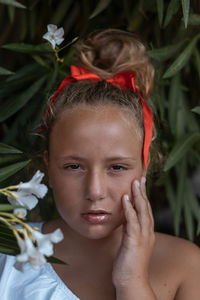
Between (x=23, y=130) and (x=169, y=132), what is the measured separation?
1.82ft

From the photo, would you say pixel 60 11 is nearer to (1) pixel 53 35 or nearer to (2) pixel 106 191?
(1) pixel 53 35

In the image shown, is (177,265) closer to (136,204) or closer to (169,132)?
(136,204)

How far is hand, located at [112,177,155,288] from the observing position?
3.66ft

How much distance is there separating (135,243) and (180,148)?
54 cm

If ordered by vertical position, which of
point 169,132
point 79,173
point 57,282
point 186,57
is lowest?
point 57,282

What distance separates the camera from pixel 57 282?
48.3 inches

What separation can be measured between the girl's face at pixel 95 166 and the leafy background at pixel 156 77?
274 mm

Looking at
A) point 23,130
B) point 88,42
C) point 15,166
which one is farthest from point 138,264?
point 23,130

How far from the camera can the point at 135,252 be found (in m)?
1.13

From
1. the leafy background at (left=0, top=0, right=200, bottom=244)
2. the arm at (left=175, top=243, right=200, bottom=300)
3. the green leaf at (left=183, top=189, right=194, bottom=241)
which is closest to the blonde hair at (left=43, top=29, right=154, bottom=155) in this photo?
the leafy background at (left=0, top=0, right=200, bottom=244)

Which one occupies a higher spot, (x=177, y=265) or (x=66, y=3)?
(x=66, y=3)

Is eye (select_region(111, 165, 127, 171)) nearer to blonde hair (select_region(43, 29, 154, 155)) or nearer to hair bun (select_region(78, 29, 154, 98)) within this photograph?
blonde hair (select_region(43, 29, 154, 155))

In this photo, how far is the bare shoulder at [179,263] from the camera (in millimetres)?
1189

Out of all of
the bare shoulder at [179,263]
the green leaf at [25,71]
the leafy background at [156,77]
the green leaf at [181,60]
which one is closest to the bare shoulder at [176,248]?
the bare shoulder at [179,263]
